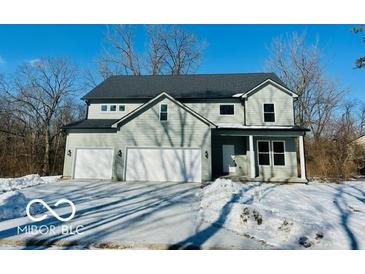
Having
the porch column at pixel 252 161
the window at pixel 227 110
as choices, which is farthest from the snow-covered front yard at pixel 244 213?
the window at pixel 227 110

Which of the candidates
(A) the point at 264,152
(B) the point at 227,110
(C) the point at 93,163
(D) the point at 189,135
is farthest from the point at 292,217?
(C) the point at 93,163

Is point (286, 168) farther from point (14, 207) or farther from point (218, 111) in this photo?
point (14, 207)

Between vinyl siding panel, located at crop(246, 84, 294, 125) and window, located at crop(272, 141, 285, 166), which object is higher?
vinyl siding panel, located at crop(246, 84, 294, 125)

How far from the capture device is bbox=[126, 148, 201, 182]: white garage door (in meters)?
10.6

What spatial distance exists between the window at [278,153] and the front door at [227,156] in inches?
94.9

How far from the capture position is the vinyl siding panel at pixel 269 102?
12266 millimetres

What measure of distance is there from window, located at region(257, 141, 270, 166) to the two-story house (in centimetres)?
3

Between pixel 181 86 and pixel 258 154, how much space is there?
23.2 feet

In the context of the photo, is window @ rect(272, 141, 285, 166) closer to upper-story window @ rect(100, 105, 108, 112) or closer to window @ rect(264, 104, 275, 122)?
window @ rect(264, 104, 275, 122)

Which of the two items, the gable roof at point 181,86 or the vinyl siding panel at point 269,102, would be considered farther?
the gable roof at point 181,86

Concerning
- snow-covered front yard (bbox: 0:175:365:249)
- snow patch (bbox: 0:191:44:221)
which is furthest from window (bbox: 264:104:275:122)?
snow patch (bbox: 0:191:44:221)

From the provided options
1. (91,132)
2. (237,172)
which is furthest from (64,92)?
(237,172)

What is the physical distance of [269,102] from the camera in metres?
12.4

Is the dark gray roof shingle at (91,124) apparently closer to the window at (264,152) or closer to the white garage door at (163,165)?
the white garage door at (163,165)
